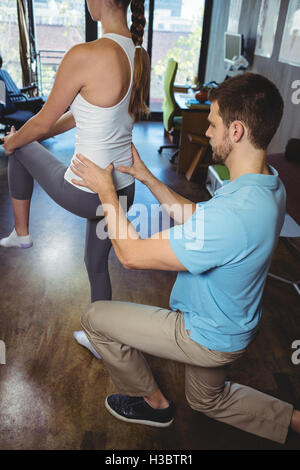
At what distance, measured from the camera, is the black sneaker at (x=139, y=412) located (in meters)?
1.52

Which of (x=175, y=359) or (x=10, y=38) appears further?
(x=10, y=38)

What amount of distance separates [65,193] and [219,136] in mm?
620

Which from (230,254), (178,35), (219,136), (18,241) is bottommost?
(18,241)

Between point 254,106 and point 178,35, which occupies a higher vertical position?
point 254,106

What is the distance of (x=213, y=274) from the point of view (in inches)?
45.9

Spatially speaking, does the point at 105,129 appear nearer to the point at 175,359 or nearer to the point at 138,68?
the point at 138,68

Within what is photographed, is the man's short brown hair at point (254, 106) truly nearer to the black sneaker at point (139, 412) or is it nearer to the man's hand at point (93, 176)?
the man's hand at point (93, 176)

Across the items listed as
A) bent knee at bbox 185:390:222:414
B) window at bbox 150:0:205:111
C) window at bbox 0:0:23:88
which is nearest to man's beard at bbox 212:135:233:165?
bent knee at bbox 185:390:222:414
